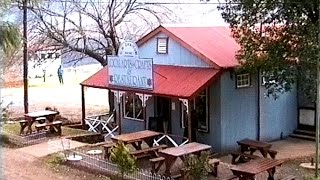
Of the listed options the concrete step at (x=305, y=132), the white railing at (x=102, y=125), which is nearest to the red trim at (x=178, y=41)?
the white railing at (x=102, y=125)

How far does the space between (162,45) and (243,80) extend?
2247 millimetres

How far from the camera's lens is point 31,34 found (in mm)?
17562

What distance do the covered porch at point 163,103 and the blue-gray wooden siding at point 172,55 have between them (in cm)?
14

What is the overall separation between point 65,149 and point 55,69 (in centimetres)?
900

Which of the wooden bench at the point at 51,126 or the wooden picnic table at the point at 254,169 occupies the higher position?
the wooden bench at the point at 51,126

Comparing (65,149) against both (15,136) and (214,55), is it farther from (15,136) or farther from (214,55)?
(214,55)

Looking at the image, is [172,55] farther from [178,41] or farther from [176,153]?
[176,153]

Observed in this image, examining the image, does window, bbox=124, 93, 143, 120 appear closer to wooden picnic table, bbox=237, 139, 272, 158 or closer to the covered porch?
the covered porch

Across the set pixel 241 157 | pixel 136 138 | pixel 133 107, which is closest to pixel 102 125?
pixel 133 107

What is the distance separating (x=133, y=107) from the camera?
1481 cm

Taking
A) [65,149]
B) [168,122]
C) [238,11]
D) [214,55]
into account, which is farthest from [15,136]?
[238,11]

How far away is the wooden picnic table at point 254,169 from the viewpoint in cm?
937

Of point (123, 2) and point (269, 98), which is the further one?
point (123, 2)

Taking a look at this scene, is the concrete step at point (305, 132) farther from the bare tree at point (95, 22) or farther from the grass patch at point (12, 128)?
the grass patch at point (12, 128)
